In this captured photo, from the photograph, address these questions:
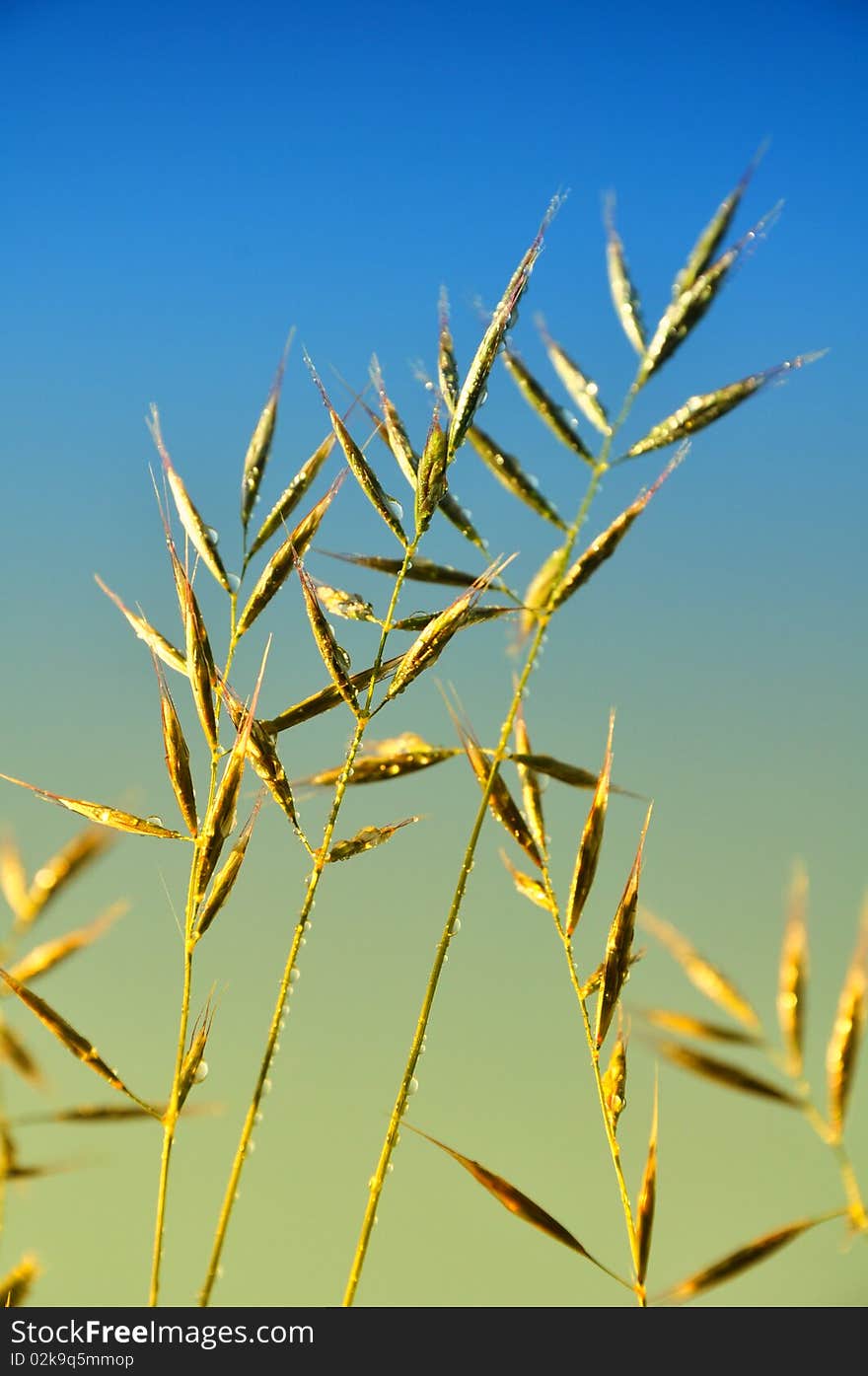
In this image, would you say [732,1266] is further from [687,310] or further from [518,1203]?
[687,310]

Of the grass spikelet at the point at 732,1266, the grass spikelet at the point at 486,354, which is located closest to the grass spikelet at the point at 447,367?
the grass spikelet at the point at 486,354

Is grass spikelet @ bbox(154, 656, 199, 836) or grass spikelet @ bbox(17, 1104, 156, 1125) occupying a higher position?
grass spikelet @ bbox(154, 656, 199, 836)

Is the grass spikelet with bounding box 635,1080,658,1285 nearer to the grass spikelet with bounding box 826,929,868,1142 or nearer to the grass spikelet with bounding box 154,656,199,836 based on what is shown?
the grass spikelet with bounding box 826,929,868,1142

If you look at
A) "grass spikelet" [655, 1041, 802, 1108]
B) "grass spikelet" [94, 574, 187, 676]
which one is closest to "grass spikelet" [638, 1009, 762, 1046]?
"grass spikelet" [655, 1041, 802, 1108]

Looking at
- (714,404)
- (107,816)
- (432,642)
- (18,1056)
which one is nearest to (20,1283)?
(18,1056)
